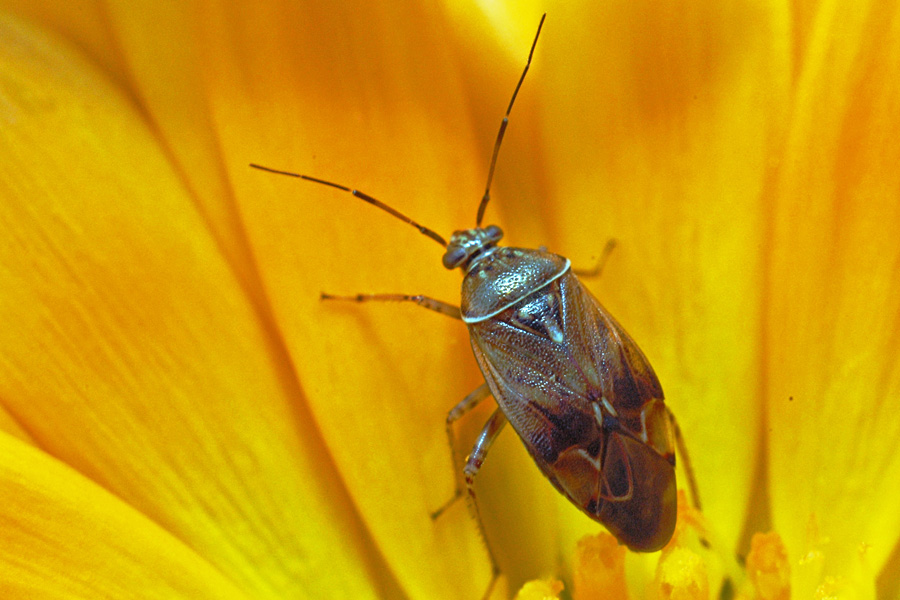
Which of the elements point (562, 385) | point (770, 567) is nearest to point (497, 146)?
point (562, 385)

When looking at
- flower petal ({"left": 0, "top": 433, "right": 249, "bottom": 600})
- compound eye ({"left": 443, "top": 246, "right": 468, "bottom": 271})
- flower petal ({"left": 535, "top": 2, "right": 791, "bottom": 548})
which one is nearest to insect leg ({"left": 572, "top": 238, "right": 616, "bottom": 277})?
flower petal ({"left": 535, "top": 2, "right": 791, "bottom": 548})

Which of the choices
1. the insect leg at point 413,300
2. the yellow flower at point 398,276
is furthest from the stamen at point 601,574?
the insect leg at point 413,300

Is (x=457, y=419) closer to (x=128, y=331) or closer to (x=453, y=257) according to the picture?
(x=453, y=257)

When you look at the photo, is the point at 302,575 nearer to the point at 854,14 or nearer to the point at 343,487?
the point at 343,487

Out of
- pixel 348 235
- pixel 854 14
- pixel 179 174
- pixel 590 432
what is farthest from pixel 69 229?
pixel 854 14

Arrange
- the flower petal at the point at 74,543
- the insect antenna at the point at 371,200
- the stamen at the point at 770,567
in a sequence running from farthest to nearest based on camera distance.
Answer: the stamen at the point at 770,567 → the insect antenna at the point at 371,200 → the flower petal at the point at 74,543

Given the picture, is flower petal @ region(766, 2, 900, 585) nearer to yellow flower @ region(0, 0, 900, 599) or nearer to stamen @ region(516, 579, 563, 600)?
yellow flower @ region(0, 0, 900, 599)

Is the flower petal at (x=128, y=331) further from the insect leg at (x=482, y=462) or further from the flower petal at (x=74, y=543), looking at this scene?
the insect leg at (x=482, y=462)

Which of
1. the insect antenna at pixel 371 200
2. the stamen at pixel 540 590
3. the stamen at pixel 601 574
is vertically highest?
the insect antenna at pixel 371 200
